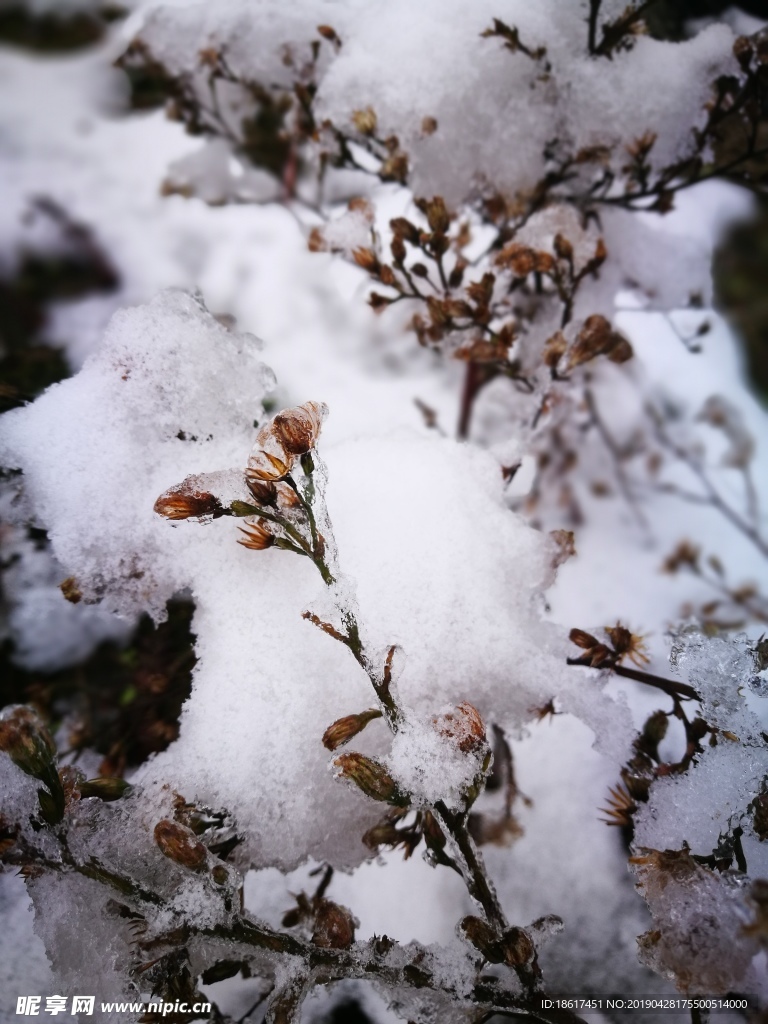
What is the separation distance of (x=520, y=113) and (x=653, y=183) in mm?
375

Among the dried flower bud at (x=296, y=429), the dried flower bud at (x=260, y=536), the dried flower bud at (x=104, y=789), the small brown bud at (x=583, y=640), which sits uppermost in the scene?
the dried flower bud at (x=296, y=429)

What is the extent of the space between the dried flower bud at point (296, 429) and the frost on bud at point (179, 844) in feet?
1.58

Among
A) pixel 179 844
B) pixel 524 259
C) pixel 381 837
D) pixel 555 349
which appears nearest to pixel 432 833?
pixel 381 837

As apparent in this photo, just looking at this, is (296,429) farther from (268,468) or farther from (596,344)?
(596,344)

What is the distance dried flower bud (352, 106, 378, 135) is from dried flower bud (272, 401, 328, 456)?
86 cm

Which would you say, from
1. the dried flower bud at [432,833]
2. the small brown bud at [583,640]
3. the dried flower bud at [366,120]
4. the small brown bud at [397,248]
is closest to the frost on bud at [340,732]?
the dried flower bud at [432,833]

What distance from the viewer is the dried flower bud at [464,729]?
65cm

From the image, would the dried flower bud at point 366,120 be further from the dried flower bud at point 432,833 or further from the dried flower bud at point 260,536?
the dried flower bud at point 432,833

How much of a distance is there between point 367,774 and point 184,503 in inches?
14.5

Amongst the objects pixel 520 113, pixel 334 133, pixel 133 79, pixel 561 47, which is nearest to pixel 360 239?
pixel 334 133

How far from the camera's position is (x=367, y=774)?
2.06 feet

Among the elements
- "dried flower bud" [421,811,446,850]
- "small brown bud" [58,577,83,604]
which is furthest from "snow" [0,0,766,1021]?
"dried flower bud" [421,811,446,850]

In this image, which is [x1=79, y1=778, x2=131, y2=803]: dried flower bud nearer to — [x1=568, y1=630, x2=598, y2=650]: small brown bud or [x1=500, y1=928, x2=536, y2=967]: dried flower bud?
[x1=500, y1=928, x2=536, y2=967]: dried flower bud

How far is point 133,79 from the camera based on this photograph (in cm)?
175
